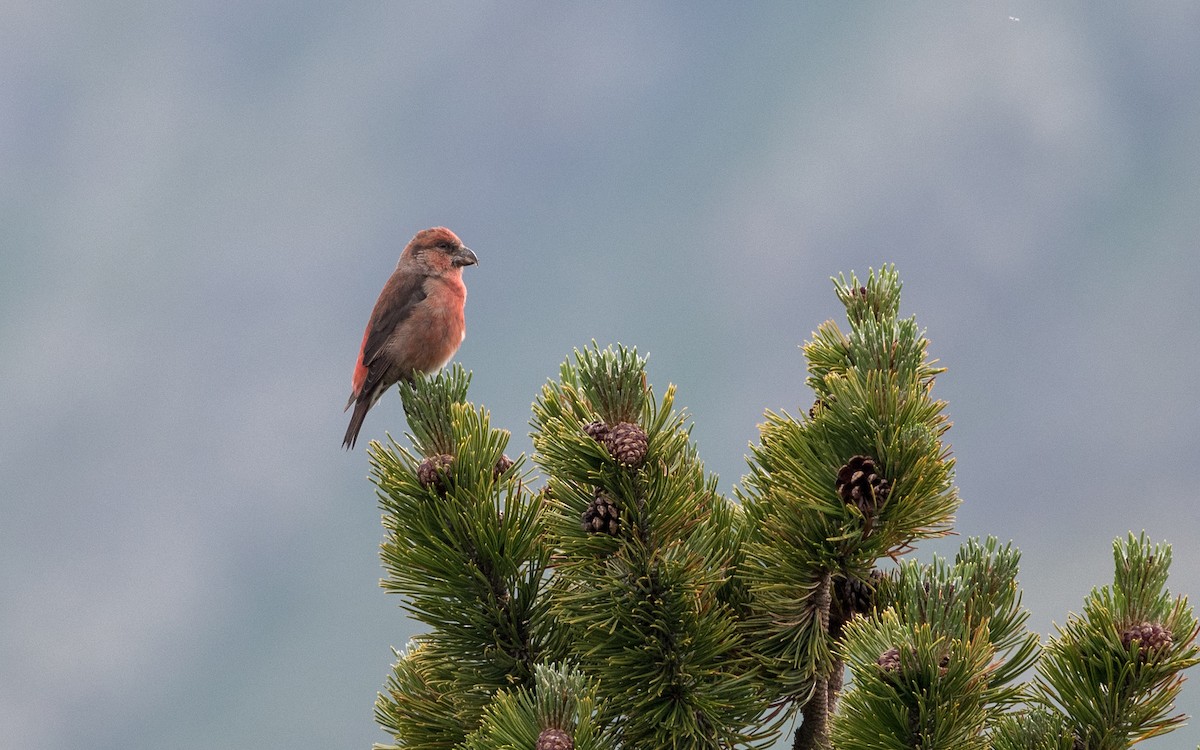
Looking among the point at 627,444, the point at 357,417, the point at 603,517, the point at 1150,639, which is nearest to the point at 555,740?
the point at 603,517

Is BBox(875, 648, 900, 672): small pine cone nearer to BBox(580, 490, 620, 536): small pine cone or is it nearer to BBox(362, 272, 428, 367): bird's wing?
BBox(580, 490, 620, 536): small pine cone

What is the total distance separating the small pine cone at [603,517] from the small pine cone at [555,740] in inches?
24.7

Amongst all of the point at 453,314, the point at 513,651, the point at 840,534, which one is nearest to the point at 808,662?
the point at 840,534

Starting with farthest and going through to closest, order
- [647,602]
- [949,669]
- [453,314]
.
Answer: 1. [453,314]
2. [647,602]
3. [949,669]

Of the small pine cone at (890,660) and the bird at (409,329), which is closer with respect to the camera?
the small pine cone at (890,660)

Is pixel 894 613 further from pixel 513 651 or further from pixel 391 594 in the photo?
pixel 391 594

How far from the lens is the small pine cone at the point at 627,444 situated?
10.5 feet

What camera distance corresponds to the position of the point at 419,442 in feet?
12.2

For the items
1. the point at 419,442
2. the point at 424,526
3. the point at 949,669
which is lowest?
the point at 949,669

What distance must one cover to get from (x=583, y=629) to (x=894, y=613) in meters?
0.94

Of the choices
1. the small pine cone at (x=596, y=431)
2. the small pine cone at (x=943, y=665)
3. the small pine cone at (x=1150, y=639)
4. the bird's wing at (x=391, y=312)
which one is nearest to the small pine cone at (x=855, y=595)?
the small pine cone at (x=943, y=665)

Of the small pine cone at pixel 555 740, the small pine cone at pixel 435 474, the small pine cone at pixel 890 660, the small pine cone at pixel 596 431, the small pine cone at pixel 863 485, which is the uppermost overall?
the small pine cone at pixel 863 485

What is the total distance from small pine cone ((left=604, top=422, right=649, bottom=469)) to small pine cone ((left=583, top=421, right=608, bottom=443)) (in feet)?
0.05

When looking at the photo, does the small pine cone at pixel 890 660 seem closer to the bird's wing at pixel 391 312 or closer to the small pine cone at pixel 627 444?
the small pine cone at pixel 627 444
